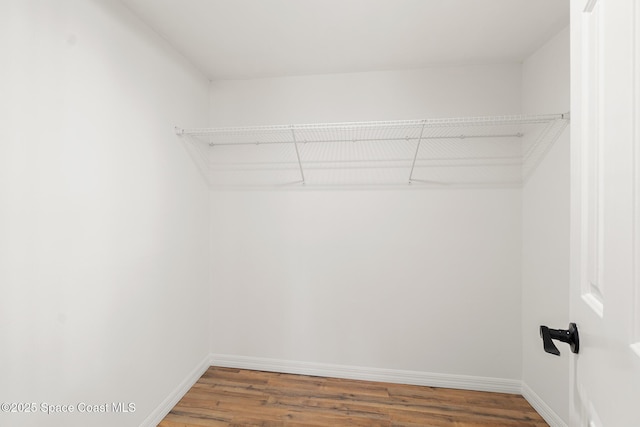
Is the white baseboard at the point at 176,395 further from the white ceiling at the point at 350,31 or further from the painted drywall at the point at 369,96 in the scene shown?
the white ceiling at the point at 350,31

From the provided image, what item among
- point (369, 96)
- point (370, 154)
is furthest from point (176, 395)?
point (369, 96)

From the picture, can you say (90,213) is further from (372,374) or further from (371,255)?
(372,374)

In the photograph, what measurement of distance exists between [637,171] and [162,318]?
2253 millimetres

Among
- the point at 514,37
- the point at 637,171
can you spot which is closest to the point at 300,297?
the point at 637,171

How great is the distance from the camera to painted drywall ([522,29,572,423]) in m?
1.74

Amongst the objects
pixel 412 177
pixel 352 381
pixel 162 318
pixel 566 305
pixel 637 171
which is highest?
pixel 412 177

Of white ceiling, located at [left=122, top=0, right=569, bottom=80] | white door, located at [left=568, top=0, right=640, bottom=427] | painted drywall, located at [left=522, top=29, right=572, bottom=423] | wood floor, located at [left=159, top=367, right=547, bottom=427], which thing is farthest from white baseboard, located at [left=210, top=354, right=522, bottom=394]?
white ceiling, located at [left=122, top=0, right=569, bottom=80]

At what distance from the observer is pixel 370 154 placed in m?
2.30

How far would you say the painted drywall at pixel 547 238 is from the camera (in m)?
1.74

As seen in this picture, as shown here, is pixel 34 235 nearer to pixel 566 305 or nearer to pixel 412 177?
pixel 412 177

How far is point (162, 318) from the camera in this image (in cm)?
190

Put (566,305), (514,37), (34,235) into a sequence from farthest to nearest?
(514,37) → (566,305) → (34,235)

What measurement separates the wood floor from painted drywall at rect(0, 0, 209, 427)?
0.33 metres

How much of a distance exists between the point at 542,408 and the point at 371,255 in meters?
1.49
